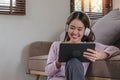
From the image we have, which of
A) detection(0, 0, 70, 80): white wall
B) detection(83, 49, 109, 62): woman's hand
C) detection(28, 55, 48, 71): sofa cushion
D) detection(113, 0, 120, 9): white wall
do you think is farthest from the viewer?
detection(113, 0, 120, 9): white wall

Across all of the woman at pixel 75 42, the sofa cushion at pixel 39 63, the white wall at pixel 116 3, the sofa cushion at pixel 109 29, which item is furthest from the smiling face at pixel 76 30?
the white wall at pixel 116 3

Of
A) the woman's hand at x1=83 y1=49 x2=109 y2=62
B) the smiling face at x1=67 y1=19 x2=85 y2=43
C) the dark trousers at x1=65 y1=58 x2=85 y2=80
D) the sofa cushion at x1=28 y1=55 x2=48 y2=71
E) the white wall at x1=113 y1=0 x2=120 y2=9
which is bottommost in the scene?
the sofa cushion at x1=28 y1=55 x2=48 y2=71

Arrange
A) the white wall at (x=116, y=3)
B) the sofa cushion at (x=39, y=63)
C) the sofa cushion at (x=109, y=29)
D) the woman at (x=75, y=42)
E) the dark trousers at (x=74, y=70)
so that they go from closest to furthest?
the dark trousers at (x=74, y=70)
the woman at (x=75, y=42)
the sofa cushion at (x=109, y=29)
the sofa cushion at (x=39, y=63)
the white wall at (x=116, y=3)

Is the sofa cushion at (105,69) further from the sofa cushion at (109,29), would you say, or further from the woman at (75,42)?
the sofa cushion at (109,29)

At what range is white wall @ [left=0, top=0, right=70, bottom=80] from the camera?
2820 millimetres

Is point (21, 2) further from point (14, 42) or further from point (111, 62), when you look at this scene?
point (111, 62)

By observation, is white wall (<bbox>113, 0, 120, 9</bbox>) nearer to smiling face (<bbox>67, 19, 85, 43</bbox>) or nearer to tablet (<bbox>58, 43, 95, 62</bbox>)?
smiling face (<bbox>67, 19, 85, 43</bbox>)

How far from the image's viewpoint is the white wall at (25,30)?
9.25ft

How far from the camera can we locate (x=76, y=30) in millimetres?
1606

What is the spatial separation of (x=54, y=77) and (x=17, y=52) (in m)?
1.34

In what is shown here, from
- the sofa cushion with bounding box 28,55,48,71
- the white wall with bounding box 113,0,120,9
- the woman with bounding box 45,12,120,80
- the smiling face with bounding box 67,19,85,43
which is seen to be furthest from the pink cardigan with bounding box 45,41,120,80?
the white wall with bounding box 113,0,120,9

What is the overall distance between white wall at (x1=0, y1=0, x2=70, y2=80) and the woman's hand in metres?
1.48

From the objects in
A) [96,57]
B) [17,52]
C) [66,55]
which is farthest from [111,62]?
[17,52]

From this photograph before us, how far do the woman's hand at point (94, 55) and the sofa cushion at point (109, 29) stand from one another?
1.47 ft
